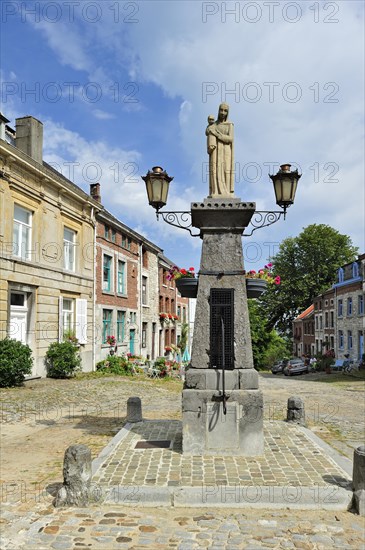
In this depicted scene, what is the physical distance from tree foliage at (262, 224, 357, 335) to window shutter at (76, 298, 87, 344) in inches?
1103

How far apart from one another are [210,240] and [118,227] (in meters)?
18.1

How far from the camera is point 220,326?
651 centimetres

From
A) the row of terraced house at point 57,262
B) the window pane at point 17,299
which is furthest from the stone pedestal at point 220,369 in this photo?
the window pane at point 17,299

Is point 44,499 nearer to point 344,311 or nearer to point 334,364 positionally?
point 334,364

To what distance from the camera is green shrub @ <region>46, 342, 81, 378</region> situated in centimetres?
1713

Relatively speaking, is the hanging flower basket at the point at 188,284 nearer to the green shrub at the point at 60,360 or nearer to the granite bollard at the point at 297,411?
the granite bollard at the point at 297,411

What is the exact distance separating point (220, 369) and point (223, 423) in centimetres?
76

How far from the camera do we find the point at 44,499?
16.7ft

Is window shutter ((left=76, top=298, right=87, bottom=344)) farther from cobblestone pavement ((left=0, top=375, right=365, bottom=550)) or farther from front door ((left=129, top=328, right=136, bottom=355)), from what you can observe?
cobblestone pavement ((left=0, top=375, right=365, bottom=550))

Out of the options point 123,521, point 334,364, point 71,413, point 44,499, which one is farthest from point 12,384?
point 334,364

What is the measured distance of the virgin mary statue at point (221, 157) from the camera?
689cm

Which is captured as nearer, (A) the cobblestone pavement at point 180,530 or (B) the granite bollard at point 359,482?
(A) the cobblestone pavement at point 180,530

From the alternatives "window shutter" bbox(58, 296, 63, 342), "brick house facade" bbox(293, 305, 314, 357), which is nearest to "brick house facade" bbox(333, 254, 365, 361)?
"brick house facade" bbox(293, 305, 314, 357)

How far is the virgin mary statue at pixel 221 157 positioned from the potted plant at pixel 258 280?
1.32m
